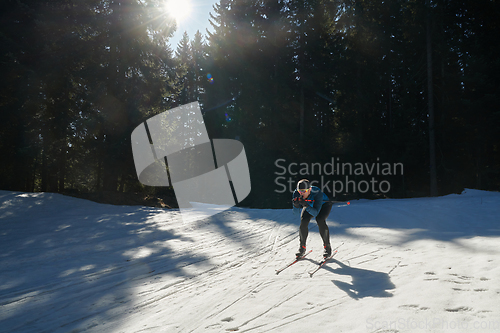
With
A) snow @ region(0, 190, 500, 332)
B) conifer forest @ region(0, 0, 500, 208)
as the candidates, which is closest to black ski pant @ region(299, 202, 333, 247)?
snow @ region(0, 190, 500, 332)

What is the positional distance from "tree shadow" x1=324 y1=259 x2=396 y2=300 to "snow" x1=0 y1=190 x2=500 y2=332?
25mm

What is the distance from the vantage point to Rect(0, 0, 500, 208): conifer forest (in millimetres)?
17281

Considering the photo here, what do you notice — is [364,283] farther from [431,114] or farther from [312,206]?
[431,114]

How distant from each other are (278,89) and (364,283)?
953 inches

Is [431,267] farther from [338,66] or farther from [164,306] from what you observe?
[338,66]

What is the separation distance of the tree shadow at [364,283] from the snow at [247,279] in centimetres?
3

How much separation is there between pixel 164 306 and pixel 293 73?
88.0 feet

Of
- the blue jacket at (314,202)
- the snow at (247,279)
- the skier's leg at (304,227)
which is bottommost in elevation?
the snow at (247,279)

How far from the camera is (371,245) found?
700 cm

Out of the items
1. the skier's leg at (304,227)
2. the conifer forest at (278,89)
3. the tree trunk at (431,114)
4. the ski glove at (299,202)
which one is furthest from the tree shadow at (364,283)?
the tree trunk at (431,114)

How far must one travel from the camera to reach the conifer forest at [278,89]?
17281 millimetres

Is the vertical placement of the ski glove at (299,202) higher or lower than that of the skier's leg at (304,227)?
higher

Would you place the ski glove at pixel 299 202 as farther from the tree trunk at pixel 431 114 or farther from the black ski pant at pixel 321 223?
the tree trunk at pixel 431 114

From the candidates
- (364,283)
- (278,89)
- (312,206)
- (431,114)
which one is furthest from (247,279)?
(278,89)
